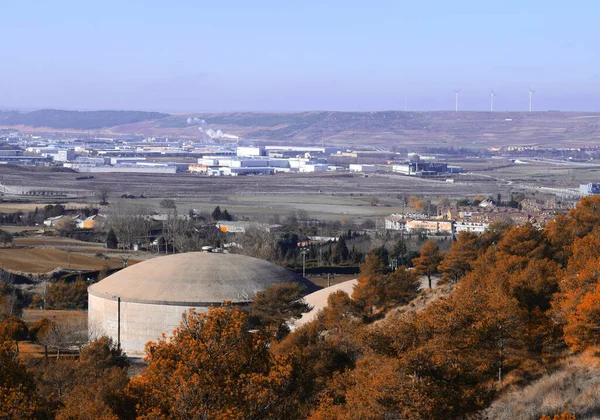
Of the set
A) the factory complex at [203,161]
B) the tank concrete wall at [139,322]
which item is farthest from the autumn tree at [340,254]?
the factory complex at [203,161]

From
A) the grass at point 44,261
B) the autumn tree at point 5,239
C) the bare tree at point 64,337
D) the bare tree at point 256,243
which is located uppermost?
the bare tree at point 64,337

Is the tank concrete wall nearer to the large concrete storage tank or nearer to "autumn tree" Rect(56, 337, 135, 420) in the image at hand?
the large concrete storage tank

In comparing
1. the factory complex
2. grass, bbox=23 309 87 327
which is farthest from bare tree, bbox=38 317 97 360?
the factory complex

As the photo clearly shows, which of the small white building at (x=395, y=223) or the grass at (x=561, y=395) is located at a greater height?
the grass at (x=561, y=395)

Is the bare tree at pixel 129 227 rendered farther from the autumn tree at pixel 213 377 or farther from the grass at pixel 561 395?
the autumn tree at pixel 213 377

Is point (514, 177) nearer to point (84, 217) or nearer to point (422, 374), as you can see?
point (84, 217)

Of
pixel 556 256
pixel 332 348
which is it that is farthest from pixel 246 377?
pixel 556 256
